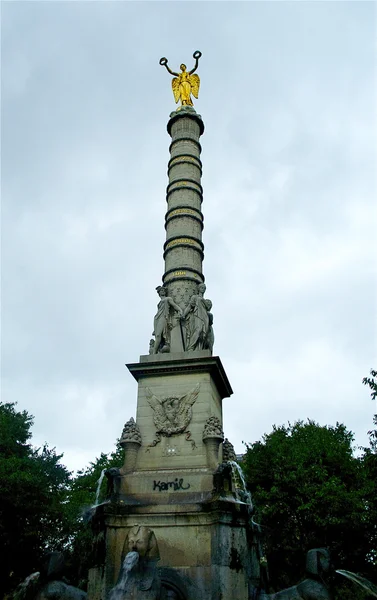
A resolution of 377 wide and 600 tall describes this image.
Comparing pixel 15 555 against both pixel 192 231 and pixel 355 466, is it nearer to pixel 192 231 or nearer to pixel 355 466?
pixel 355 466

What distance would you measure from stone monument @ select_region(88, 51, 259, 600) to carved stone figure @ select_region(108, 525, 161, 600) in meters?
0.02

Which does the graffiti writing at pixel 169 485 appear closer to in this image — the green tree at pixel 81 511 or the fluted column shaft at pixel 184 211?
the fluted column shaft at pixel 184 211

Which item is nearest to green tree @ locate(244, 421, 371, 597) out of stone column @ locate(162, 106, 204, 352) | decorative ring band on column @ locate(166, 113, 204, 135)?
stone column @ locate(162, 106, 204, 352)

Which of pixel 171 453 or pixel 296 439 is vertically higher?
pixel 296 439

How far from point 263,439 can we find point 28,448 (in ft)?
43.3

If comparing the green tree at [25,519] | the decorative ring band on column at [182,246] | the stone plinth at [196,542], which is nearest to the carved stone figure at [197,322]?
the decorative ring band on column at [182,246]

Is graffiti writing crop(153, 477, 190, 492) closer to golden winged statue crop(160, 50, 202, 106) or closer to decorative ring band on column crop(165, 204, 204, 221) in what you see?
decorative ring band on column crop(165, 204, 204, 221)

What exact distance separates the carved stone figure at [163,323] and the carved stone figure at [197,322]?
0.31 meters

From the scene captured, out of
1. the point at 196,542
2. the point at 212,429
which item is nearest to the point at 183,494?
the point at 196,542

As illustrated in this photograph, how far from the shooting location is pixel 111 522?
10758mm

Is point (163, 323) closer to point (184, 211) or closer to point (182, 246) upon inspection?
point (182, 246)

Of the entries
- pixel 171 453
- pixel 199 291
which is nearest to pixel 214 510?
pixel 171 453

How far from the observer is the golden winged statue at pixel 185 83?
19.5 m

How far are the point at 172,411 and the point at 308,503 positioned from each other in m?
14.4
